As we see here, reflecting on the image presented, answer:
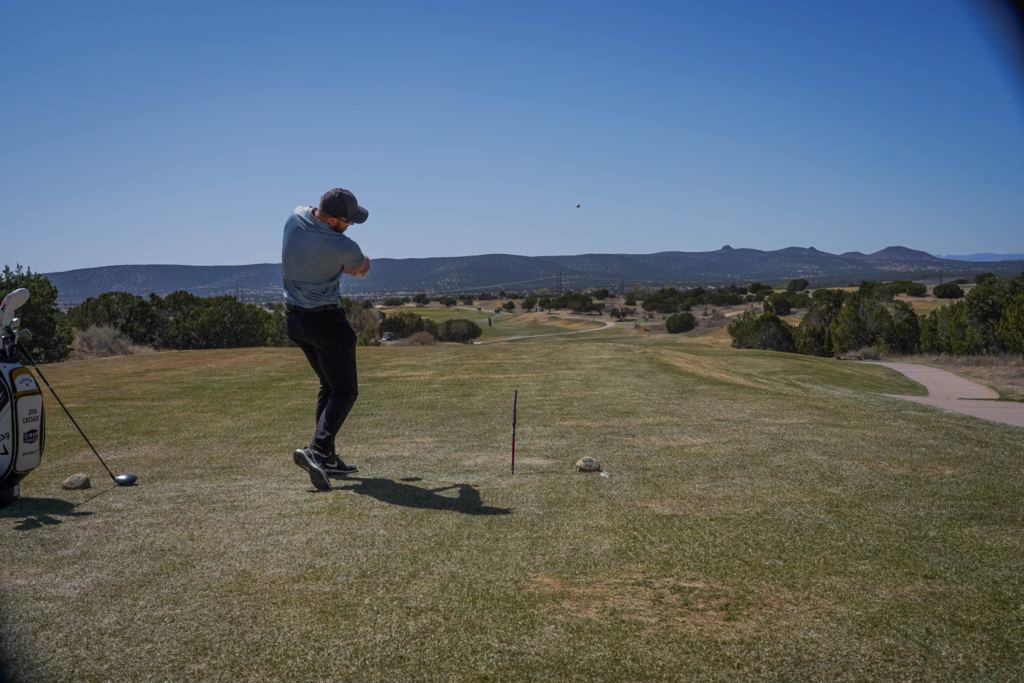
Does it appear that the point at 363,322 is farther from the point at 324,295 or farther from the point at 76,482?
the point at 324,295

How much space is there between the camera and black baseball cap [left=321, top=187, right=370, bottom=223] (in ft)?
19.5

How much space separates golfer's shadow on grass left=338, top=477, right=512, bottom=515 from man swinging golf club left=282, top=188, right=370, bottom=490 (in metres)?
0.34

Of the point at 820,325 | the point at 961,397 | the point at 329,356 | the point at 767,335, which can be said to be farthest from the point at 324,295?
the point at 820,325

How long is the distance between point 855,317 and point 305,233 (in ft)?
142

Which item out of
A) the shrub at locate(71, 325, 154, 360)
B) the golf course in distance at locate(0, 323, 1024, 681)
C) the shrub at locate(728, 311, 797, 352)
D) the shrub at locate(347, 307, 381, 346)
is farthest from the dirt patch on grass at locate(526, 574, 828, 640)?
the shrub at locate(728, 311, 797, 352)

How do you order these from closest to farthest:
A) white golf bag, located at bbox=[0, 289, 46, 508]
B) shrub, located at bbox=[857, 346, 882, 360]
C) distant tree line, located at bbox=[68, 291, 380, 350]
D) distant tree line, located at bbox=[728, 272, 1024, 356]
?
white golf bag, located at bbox=[0, 289, 46, 508] < distant tree line, located at bbox=[728, 272, 1024, 356] < distant tree line, located at bbox=[68, 291, 380, 350] < shrub, located at bbox=[857, 346, 882, 360]

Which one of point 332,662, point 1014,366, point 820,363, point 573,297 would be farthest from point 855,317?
point 573,297

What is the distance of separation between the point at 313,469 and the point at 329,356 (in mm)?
999

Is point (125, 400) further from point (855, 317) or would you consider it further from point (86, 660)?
point (855, 317)

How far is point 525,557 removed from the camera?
14.0ft

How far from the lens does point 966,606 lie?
11.9 feet

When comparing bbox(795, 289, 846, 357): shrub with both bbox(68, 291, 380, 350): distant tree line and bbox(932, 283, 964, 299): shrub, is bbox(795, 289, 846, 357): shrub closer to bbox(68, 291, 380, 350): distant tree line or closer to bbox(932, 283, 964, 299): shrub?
bbox(68, 291, 380, 350): distant tree line

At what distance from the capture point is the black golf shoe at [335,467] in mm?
6480

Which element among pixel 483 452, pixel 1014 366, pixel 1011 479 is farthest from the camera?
pixel 1014 366
